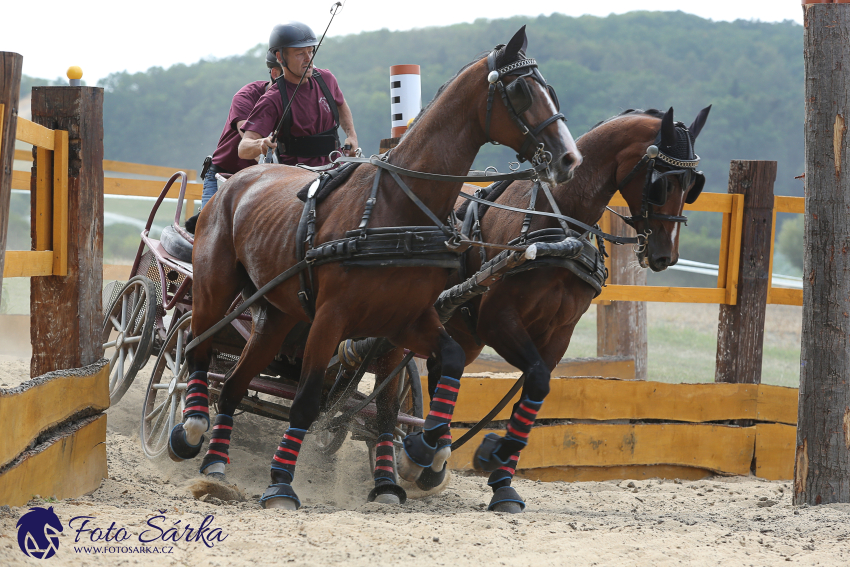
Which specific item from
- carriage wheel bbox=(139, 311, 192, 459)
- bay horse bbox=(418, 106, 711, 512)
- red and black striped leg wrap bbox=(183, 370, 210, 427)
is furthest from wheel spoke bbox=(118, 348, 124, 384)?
bay horse bbox=(418, 106, 711, 512)

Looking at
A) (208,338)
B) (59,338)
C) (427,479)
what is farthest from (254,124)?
(427,479)

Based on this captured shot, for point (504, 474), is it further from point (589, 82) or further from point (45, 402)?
point (589, 82)

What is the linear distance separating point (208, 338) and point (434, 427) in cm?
156

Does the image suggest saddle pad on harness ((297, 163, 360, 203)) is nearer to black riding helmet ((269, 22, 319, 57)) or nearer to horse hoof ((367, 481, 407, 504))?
black riding helmet ((269, 22, 319, 57))

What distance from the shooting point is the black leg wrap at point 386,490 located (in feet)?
14.7

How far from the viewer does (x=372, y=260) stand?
11.4 ft

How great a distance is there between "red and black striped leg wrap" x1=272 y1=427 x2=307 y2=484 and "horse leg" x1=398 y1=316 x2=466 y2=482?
507 millimetres

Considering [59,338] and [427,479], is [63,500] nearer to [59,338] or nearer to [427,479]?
[59,338]

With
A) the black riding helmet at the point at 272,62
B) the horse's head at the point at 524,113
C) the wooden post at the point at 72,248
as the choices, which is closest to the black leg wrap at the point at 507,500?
the horse's head at the point at 524,113

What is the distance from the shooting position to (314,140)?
5121 millimetres

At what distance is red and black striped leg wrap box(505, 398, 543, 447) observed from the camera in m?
4.13

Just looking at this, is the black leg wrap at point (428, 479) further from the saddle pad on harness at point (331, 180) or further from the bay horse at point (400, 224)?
the saddle pad on harness at point (331, 180)

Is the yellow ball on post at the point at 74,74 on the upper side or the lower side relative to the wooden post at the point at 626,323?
upper

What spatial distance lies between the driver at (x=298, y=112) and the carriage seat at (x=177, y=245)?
2.68ft
